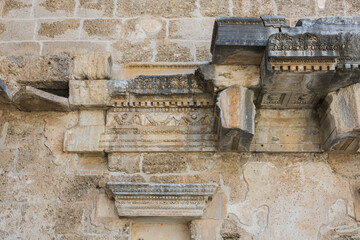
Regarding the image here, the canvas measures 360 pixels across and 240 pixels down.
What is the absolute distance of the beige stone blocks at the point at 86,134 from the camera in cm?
345

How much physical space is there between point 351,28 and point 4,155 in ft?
8.92

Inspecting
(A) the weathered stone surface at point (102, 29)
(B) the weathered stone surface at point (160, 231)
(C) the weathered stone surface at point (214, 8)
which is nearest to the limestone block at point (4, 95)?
(A) the weathered stone surface at point (102, 29)

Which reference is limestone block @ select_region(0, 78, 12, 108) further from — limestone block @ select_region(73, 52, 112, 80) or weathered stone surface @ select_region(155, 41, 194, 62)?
weathered stone surface @ select_region(155, 41, 194, 62)

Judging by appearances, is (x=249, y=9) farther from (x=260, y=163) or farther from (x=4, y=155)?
(x=4, y=155)

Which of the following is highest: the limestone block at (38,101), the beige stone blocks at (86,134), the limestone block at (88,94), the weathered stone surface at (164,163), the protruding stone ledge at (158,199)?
the limestone block at (88,94)

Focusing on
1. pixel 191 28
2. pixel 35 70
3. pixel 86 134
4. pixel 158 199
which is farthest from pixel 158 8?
pixel 158 199

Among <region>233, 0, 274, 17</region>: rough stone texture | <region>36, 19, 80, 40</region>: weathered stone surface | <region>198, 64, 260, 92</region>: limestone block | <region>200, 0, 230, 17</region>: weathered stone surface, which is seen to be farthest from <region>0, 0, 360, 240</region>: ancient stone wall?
<region>233, 0, 274, 17</region>: rough stone texture

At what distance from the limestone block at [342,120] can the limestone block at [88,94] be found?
1663 millimetres

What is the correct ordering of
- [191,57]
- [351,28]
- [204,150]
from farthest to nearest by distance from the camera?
[191,57] → [204,150] → [351,28]

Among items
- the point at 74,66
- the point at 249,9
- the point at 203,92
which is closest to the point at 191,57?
the point at 203,92

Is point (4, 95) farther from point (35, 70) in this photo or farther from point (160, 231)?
point (160, 231)

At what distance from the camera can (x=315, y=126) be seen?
11.6ft

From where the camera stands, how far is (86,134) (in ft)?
11.5

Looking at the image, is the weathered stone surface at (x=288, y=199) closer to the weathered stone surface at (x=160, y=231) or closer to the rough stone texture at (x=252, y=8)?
the weathered stone surface at (x=160, y=231)
